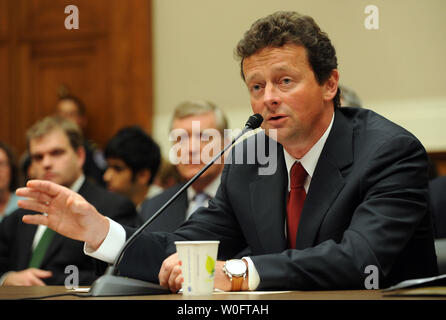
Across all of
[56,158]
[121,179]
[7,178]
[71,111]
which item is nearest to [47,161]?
[56,158]

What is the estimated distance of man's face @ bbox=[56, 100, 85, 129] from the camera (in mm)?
5965

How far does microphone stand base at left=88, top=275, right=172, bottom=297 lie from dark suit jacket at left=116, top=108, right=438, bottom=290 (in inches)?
11.6

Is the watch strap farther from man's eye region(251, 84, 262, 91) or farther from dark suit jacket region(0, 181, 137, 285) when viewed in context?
dark suit jacket region(0, 181, 137, 285)

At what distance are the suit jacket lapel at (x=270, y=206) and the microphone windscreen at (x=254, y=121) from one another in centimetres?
28

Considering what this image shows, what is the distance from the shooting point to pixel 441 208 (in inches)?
106

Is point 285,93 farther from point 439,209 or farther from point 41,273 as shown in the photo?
point 41,273

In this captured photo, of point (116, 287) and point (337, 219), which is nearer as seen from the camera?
point (116, 287)

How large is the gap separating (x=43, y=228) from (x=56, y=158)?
0.48 m

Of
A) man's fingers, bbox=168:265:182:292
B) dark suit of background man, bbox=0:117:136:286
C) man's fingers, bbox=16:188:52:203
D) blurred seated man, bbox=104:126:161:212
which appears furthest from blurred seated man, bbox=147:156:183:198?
man's fingers, bbox=168:265:182:292

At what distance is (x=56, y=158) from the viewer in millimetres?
3625

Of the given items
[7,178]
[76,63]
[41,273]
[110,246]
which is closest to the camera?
[110,246]

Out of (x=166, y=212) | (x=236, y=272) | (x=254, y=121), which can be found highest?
(x=254, y=121)
